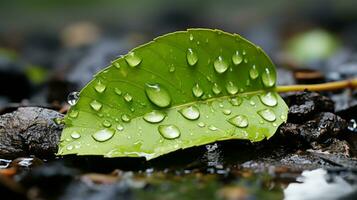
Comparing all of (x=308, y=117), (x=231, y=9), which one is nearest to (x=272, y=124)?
(x=308, y=117)

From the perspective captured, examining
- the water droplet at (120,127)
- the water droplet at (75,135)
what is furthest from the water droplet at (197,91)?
the water droplet at (75,135)

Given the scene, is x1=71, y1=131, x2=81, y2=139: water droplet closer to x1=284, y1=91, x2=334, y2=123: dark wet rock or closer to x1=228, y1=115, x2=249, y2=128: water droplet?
x1=228, y1=115, x2=249, y2=128: water droplet

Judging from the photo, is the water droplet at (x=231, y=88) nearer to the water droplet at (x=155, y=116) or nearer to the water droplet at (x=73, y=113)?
the water droplet at (x=155, y=116)

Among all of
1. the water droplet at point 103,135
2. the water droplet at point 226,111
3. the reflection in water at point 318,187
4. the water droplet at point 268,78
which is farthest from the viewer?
the water droplet at point 268,78

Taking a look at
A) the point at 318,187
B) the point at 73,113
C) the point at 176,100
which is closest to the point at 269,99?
the point at 176,100

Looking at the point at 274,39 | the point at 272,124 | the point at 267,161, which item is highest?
the point at 274,39

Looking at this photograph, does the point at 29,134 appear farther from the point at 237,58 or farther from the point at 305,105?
the point at 305,105

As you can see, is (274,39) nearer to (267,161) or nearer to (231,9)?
(231,9)
